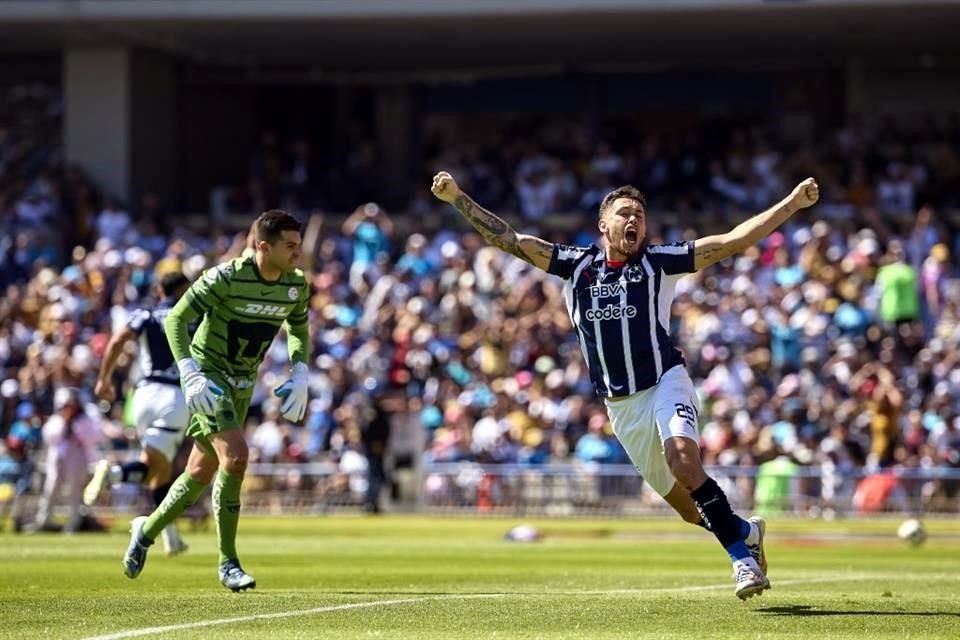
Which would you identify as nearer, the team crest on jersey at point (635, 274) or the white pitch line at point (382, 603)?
the white pitch line at point (382, 603)

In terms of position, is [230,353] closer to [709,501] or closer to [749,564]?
[709,501]

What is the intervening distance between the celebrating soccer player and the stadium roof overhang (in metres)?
24.4

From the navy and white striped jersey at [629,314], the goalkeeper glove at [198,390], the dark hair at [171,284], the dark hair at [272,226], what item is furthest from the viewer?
the dark hair at [171,284]

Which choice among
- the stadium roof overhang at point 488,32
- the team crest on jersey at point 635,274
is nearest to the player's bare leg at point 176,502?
the team crest on jersey at point 635,274

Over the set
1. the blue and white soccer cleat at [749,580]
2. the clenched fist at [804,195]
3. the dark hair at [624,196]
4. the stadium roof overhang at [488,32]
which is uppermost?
the stadium roof overhang at [488,32]

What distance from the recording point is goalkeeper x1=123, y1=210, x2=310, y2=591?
1223cm

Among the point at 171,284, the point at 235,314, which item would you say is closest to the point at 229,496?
the point at 235,314

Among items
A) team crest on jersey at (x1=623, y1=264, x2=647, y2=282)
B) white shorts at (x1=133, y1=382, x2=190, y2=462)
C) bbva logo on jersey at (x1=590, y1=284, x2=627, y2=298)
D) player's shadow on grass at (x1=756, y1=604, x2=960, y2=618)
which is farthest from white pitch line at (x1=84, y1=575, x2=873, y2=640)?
white shorts at (x1=133, y1=382, x2=190, y2=462)

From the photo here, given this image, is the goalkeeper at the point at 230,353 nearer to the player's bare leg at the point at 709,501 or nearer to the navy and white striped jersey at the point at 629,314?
the navy and white striped jersey at the point at 629,314

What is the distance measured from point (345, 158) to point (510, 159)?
5122 millimetres

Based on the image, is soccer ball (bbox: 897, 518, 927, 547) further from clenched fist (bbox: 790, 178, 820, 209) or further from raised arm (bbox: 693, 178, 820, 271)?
clenched fist (bbox: 790, 178, 820, 209)

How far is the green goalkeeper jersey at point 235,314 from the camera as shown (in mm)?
12453

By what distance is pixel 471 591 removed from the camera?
12.4 metres

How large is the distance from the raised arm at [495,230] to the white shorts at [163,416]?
6175mm
